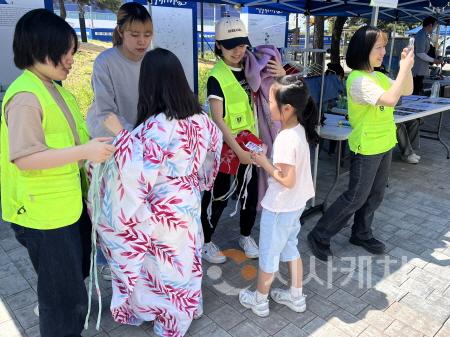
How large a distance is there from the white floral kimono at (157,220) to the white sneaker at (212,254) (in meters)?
0.67

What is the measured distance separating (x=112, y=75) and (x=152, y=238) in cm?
96

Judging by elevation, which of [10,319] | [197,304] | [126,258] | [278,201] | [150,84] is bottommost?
[10,319]

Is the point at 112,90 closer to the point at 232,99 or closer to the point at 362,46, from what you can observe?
the point at 232,99

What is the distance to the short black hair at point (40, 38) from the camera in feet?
4.91

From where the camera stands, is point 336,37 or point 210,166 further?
point 336,37

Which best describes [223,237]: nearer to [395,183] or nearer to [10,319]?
[10,319]

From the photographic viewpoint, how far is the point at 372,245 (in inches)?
113

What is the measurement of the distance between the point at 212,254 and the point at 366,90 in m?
1.45

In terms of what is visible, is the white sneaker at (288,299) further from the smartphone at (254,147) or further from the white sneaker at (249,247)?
the smartphone at (254,147)

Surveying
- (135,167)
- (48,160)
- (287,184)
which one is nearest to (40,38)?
(48,160)

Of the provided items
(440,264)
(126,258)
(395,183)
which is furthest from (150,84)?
(395,183)

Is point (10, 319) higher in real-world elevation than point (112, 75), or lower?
lower

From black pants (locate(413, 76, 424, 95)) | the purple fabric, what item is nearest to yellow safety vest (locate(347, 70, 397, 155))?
the purple fabric

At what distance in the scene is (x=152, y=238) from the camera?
1.88 m
